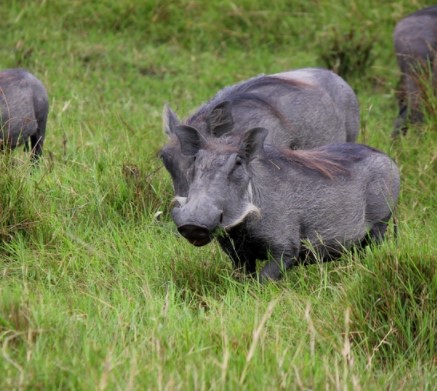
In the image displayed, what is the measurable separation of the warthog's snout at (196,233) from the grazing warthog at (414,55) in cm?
320

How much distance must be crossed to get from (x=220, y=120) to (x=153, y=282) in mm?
879

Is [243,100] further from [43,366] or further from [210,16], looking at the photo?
[210,16]

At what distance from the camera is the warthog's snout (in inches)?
145

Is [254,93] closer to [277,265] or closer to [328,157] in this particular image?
[328,157]

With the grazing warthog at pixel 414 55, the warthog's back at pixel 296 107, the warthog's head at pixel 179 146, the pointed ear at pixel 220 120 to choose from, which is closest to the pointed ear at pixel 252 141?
the warthog's head at pixel 179 146

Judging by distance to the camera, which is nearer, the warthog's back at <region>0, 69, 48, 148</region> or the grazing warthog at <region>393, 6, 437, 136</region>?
the warthog's back at <region>0, 69, 48, 148</region>

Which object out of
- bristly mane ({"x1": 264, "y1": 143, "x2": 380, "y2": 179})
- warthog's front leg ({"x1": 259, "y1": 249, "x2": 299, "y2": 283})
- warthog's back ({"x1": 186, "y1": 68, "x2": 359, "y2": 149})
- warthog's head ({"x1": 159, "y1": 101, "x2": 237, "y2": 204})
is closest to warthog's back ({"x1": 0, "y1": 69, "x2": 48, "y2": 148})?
warthog's back ({"x1": 186, "y1": 68, "x2": 359, "y2": 149})

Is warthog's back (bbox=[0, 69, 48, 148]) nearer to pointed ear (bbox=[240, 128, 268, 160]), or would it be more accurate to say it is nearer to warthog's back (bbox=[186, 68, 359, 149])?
warthog's back (bbox=[186, 68, 359, 149])

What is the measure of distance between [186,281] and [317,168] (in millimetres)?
780

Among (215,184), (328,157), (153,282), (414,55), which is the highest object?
(215,184)

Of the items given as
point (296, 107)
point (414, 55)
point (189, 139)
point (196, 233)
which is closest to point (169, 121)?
point (189, 139)

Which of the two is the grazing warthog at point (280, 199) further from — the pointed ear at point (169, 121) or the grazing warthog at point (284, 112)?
the pointed ear at point (169, 121)

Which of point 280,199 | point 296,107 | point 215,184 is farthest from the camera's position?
point 296,107

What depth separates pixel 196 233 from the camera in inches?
146
